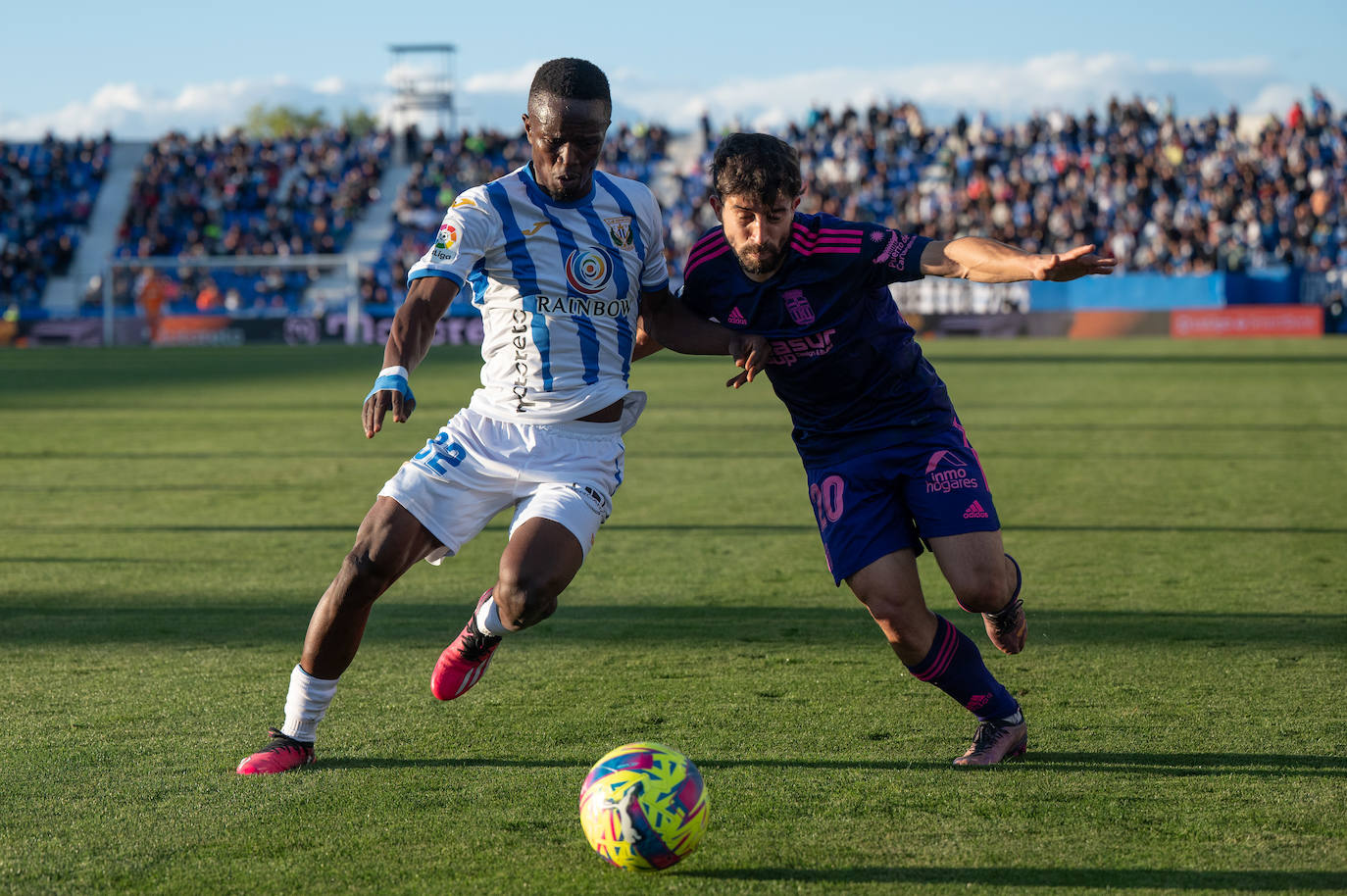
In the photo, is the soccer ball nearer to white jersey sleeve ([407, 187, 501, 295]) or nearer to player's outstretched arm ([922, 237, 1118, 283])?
white jersey sleeve ([407, 187, 501, 295])

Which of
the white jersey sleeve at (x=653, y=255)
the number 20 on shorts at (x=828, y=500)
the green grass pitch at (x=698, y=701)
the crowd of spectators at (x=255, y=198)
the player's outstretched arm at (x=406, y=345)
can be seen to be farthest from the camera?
the crowd of spectators at (x=255, y=198)

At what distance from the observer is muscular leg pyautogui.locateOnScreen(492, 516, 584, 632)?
4.44 m

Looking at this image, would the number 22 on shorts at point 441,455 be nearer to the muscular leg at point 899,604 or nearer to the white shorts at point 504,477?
the white shorts at point 504,477

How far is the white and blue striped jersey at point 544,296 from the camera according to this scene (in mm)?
4730

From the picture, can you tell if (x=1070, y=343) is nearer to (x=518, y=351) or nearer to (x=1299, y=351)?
(x=1299, y=351)

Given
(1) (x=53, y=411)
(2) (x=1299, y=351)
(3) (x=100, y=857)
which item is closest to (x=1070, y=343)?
(2) (x=1299, y=351)

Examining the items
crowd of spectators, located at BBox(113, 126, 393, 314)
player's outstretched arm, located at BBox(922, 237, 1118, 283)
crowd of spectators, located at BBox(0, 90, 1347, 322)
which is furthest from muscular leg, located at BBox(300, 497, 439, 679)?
crowd of spectators, located at BBox(113, 126, 393, 314)

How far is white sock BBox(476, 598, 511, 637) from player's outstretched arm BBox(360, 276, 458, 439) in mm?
765

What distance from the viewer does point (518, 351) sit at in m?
4.76

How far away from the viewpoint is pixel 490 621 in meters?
4.69

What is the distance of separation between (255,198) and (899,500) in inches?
1782

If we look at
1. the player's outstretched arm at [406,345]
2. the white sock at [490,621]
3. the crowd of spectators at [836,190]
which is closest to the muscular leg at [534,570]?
the white sock at [490,621]

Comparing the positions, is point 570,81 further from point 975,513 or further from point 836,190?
point 836,190

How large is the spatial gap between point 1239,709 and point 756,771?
6.07 feet
